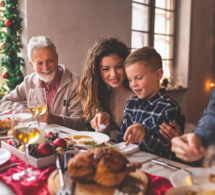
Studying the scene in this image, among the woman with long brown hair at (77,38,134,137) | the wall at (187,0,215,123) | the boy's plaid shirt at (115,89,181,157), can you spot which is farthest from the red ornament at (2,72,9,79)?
the wall at (187,0,215,123)

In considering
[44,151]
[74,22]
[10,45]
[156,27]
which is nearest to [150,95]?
[44,151]

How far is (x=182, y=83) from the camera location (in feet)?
18.0

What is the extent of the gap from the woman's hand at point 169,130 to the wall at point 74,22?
2.40 meters

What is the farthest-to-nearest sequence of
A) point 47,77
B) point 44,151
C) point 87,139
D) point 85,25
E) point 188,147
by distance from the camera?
point 85,25 → point 47,77 → point 87,139 → point 44,151 → point 188,147

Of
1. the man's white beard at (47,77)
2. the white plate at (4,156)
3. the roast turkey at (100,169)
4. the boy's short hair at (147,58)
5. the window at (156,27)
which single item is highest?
the window at (156,27)

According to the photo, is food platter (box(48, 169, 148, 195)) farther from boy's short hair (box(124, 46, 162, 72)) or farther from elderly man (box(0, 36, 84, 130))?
elderly man (box(0, 36, 84, 130))

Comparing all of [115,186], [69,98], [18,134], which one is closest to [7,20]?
[69,98]

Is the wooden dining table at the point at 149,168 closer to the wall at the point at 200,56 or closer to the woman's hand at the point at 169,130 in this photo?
the woman's hand at the point at 169,130

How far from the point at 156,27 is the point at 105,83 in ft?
11.5

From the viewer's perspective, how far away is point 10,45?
10.2ft

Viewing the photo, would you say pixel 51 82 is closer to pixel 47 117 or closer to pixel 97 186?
pixel 47 117

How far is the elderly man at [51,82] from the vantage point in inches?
89.2

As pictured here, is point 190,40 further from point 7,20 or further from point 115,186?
point 115,186

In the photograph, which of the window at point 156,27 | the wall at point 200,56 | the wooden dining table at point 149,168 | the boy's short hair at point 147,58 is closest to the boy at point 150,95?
the boy's short hair at point 147,58
